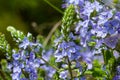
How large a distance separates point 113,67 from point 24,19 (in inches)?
128

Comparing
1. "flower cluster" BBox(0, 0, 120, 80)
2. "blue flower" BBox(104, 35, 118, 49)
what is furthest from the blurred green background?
"blue flower" BBox(104, 35, 118, 49)

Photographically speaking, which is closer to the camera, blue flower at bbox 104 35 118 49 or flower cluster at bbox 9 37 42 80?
blue flower at bbox 104 35 118 49

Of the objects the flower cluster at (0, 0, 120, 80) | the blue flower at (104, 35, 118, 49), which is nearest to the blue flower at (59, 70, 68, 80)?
the flower cluster at (0, 0, 120, 80)

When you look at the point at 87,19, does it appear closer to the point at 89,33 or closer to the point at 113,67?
the point at 89,33

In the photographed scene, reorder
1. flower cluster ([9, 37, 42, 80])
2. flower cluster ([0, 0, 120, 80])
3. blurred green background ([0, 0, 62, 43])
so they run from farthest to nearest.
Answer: blurred green background ([0, 0, 62, 43]) → flower cluster ([9, 37, 42, 80]) → flower cluster ([0, 0, 120, 80])

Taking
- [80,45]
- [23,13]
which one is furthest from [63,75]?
[23,13]

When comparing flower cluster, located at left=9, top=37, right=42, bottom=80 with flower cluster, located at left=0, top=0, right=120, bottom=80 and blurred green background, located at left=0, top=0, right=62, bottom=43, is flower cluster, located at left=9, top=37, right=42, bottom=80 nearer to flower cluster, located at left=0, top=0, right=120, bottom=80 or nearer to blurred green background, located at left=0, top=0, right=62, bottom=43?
flower cluster, located at left=0, top=0, right=120, bottom=80

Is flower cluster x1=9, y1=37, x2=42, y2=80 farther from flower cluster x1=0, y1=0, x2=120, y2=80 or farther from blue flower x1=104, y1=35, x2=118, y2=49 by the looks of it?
blue flower x1=104, y1=35, x2=118, y2=49

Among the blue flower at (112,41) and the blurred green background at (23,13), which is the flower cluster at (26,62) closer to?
the blue flower at (112,41)

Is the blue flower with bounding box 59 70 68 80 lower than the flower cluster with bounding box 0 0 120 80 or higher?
lower

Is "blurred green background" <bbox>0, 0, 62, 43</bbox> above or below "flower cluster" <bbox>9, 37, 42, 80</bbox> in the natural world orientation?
above

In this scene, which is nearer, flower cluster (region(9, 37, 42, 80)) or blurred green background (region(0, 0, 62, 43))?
flower cluster (region(9, 37, 42, 80))

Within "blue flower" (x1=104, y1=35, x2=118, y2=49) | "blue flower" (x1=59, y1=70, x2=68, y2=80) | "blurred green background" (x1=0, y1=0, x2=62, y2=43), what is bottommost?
"blue flower" (x1=59, y1=70, x2=68, y2=80)

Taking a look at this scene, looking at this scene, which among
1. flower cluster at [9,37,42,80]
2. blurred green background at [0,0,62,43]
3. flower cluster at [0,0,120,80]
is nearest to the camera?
flower cluster at [0,0,120,80]
